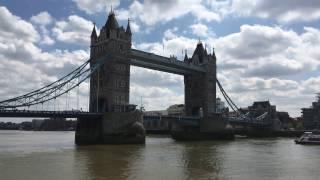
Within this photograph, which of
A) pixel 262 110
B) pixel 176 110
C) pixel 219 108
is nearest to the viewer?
pixel 219 108

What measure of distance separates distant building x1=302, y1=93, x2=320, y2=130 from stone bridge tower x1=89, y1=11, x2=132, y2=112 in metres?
87.8

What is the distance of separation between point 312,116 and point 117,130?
3815 inches

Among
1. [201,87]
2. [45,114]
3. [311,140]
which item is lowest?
[311,140]

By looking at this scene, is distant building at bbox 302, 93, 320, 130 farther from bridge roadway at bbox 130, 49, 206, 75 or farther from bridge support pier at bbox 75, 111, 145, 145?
bridge support pier at bbox 75, 111, 145, 145

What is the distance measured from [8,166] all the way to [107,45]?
3550 centimetres

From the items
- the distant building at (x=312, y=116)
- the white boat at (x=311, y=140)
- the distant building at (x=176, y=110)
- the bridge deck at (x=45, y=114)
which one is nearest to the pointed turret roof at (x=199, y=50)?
the distant building at (x=176, y=110)

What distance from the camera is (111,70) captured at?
64562 millimetres

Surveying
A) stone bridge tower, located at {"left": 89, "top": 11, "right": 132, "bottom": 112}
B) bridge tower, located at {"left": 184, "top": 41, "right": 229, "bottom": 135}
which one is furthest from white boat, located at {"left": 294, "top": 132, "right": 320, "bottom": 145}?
stone bridge tower, located at {"left": 89, "top": 11, "right": 132, "bottom": 112}

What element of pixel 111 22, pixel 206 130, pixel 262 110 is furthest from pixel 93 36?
pixel 262 110

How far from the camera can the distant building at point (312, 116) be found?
454ft

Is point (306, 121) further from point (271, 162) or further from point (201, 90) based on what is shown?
point (271, 162)

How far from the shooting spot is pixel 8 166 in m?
31.5

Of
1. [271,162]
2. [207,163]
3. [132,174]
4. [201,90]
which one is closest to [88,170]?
[132,174]

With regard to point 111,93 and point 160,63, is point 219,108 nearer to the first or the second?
point 160,63
